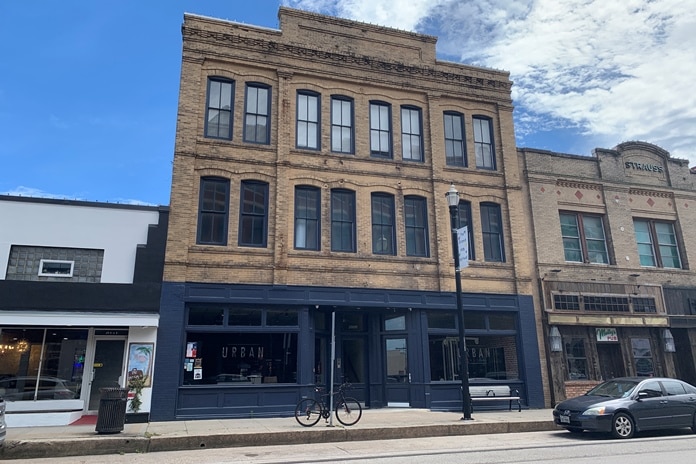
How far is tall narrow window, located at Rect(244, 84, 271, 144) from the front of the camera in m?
16.5

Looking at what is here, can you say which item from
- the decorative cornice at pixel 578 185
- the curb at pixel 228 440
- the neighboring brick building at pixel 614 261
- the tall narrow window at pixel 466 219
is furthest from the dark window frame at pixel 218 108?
the decorative cornice at pixel 578 185

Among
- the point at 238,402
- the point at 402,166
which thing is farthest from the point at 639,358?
the point at 238,402

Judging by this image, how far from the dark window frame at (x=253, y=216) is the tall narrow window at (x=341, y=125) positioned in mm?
2952

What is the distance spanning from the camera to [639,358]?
18562 mm

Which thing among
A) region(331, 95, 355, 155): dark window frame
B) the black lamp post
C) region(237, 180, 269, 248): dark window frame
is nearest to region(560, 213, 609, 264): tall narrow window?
the black lamp post

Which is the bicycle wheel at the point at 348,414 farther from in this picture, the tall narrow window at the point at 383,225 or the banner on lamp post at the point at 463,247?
the tall narrow window at the point at 383,225

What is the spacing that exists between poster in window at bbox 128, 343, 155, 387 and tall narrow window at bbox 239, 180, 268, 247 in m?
3.87

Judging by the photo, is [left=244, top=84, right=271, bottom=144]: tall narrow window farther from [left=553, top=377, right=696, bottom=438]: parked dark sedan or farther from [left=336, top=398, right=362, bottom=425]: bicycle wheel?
[left=553, top=377, right=696, bottom=438]: parked dark sedan

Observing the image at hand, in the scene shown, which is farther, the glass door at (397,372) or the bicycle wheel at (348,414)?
the glass door at (397,372)

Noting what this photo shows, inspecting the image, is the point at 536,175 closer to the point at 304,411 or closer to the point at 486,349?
the point at 486,349

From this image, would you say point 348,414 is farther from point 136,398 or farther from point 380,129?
point 380,129

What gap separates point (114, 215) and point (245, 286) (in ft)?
13.4

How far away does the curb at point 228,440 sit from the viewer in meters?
9.67

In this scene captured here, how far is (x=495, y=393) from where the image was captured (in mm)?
16438
